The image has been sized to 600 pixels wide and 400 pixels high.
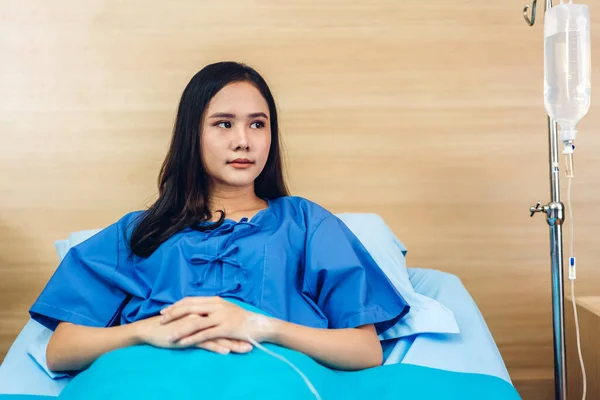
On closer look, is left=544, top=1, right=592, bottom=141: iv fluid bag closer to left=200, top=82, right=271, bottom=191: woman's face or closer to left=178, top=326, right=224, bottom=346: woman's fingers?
left=200, top=82, right=271, bottom=191: woman's face

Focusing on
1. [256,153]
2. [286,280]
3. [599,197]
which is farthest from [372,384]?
[599,197]

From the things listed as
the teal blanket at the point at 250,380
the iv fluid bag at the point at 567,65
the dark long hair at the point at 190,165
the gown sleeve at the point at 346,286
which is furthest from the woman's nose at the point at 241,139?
the iv fluid bag at the point at 567,65

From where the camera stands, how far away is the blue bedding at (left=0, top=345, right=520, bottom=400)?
1.15 metres

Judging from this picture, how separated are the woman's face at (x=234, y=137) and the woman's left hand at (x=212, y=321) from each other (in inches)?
15.9

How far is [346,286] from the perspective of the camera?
1527 millimetres

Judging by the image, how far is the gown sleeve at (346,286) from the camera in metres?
1.49

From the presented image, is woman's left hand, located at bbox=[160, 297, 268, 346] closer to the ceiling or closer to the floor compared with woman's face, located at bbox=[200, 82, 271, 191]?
closer to the floor

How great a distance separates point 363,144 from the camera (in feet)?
7.47

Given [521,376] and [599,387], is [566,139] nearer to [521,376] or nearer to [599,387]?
[599,387]

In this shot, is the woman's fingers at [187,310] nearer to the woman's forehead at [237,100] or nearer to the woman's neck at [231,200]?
the woman's neck at [231,200]

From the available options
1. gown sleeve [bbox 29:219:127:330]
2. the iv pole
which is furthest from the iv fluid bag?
gown sleeve [bbox 29:219:127:330]

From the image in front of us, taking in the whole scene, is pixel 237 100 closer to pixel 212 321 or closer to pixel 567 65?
pixel 212 321

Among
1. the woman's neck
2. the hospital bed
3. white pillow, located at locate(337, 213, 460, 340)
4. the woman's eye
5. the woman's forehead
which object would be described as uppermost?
the woman's forehead

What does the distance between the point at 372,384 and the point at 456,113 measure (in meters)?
1.23
